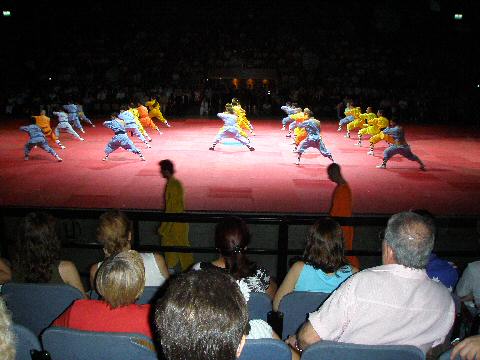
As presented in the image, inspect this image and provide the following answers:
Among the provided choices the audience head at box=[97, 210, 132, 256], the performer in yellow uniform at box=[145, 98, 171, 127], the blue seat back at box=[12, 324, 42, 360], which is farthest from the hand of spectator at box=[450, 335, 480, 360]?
the performer in yellow uniform at box=[145, 98, 171, 127]

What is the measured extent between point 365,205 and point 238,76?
22188 millimetres

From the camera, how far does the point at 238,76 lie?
2861 cm

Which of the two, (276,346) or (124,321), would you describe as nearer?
(276,346)

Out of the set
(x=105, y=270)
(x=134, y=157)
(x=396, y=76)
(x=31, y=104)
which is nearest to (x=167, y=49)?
(x=31, y=104)

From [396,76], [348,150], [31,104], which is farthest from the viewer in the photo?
[396,76]

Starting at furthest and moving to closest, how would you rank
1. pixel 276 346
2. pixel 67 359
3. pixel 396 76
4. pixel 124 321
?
pixel 396 76 < pixel 124 321 < pixel 67 359 < pixel 276 346

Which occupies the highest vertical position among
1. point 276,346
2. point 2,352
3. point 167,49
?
point 167,49

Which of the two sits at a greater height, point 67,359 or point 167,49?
point 167,49

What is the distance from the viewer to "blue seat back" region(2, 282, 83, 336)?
102 inches

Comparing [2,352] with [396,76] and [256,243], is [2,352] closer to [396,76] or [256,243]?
[256,243]

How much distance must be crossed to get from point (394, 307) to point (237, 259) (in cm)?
110

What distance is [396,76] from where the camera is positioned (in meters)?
28.0

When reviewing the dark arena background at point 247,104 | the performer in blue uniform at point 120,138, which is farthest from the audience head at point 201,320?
the performer in blue uniform at point 120,138

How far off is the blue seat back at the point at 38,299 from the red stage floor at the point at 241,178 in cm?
474
